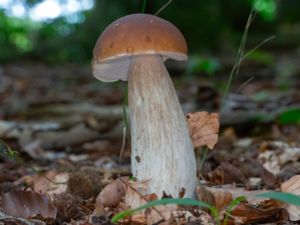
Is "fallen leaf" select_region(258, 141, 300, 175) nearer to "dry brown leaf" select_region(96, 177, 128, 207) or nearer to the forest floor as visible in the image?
the forest floor

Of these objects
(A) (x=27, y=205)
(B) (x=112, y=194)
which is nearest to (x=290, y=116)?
(B) (x=112, y=194)

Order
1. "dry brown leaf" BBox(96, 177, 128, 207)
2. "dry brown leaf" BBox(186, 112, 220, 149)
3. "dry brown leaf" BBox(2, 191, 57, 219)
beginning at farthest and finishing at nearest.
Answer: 1. "dry brown leaf" BBox(186, 112, 220, 149)
2. "dry brown leaf" BBox(96, 177, 128, 207)
3. "dry brown leaf" BBox(2, 191, 57, 219)

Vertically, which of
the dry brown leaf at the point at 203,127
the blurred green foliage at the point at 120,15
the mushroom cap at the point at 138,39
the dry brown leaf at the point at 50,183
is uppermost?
Answer: the blurred green foliage at the point at 120,15

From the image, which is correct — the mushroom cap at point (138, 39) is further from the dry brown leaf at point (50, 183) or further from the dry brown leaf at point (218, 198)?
the dry brown leaf at point (50, 183)

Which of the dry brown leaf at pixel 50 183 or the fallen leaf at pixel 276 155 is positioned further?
the fallen leaf at pixel 276 155

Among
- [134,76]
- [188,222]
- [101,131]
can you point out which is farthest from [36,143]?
[188,222]

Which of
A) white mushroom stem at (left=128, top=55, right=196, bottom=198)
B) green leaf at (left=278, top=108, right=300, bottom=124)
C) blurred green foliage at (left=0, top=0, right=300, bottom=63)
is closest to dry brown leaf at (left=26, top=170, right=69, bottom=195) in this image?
white mushroom stem at (left=128, top=55, right=196, bottom=198)

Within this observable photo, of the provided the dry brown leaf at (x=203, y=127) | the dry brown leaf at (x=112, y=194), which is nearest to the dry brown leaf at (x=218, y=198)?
the dry brown leaf at (x=203, y=127)

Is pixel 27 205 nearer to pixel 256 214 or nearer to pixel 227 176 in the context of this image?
pixel 256 214

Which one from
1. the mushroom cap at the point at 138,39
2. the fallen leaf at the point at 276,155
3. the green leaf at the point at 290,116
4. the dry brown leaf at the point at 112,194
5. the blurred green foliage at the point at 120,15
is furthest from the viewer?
the blurred green foliage at the point at 120,15
